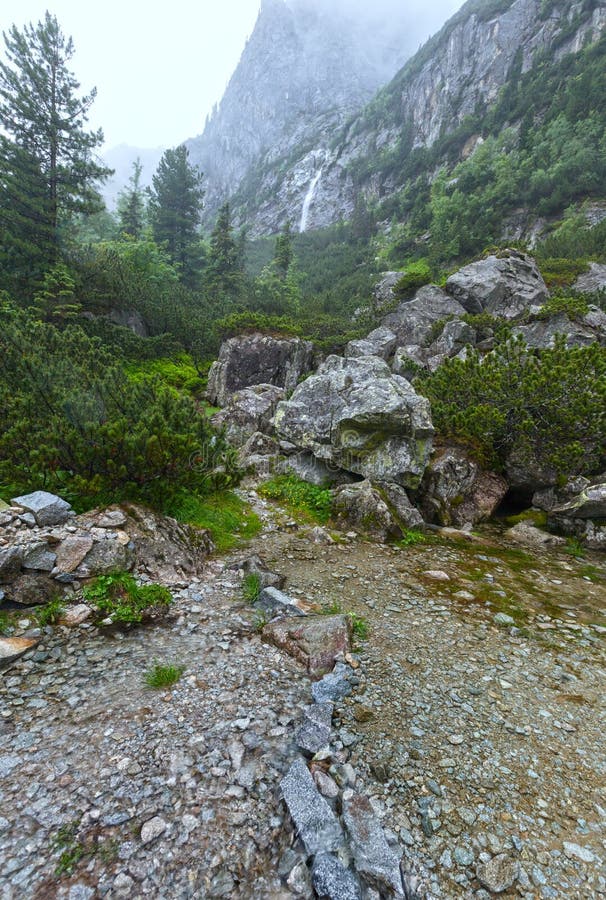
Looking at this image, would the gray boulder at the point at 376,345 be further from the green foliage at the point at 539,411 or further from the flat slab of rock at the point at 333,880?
the flat slab of rock at the point at 333,880

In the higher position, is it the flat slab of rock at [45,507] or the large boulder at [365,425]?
the large boulder at [365,425]

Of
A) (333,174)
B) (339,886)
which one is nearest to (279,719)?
(339,886)

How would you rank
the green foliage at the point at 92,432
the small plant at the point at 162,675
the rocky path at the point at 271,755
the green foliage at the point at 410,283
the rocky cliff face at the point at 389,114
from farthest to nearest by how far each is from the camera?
the rocky cliff face at the point at 389,114, the green foliage at the point at 410,283, the green foliage at the point at 92,432, the small plant at the point at 162,675, the rocky path at the point at 271,755

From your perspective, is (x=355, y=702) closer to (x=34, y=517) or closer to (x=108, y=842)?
(x=108, y=842)

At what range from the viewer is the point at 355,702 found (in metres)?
3.79

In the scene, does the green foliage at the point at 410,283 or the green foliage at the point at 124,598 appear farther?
the green foliage at the point at 410,283

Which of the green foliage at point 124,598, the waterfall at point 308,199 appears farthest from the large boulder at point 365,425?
the waterfall at point 308,199

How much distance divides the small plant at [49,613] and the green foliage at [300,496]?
5.39 m

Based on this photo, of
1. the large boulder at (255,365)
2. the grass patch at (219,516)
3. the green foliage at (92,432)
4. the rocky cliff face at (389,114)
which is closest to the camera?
the green foliage at (92,432)

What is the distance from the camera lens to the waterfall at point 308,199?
8210 centimetres

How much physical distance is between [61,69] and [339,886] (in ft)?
99.3

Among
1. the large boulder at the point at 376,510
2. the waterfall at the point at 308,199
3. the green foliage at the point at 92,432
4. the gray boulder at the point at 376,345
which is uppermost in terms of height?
the waterfall at the point at 308,199

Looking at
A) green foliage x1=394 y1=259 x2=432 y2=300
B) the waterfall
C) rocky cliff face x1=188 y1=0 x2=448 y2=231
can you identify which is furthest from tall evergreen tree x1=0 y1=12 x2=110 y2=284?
rocky cliff face x1=188 y1=0 x2=448 y2=231

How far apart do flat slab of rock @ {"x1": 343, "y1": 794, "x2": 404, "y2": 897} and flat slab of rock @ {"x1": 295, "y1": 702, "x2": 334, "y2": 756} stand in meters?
0.47
